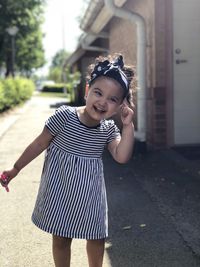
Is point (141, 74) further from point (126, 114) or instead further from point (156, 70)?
point (126, 114)

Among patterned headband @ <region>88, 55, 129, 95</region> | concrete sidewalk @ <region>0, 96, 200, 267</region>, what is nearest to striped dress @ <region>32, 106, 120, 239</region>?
patterned headband @ <region>88, 55, 129, 95</region>

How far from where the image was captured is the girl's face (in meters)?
2.66

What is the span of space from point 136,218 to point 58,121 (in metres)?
1.96

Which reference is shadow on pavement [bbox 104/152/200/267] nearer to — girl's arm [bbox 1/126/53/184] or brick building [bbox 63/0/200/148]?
girl's arm [bbox 1/126/53/184]

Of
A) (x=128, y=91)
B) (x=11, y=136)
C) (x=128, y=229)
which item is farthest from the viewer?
(x=11, y=136)

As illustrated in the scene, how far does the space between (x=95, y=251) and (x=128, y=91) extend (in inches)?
39.1

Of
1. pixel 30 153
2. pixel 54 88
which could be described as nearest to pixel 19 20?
pixel 54 88

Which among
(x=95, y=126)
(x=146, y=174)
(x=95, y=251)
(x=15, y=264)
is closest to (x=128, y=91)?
(x=95, y=126)

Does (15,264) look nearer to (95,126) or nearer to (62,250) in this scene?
(62,250)

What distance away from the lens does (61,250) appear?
291cm

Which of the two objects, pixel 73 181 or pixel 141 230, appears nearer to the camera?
pixel 73 181

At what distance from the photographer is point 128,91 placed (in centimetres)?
274

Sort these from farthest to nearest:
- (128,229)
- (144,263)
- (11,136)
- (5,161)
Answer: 1. (11,136)
2. (5,161)
3. (128,229)
4. (144,263)

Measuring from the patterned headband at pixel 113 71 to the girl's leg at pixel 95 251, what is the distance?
92 cm
